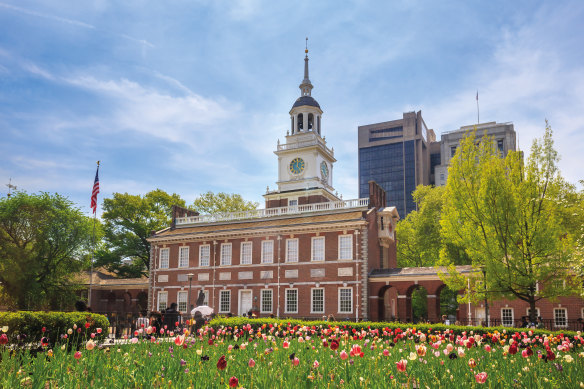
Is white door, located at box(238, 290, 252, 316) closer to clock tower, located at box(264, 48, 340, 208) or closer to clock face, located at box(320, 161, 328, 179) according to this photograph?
clock tower, located at box(264, 48, 340, 208)

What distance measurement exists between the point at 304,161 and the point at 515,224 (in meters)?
31.4

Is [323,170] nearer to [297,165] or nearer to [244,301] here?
[297,165]

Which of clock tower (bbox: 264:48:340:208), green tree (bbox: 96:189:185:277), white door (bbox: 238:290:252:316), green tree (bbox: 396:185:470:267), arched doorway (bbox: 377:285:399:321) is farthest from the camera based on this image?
green tree (bbox: 96:189:185:277)

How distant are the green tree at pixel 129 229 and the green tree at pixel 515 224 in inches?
1668

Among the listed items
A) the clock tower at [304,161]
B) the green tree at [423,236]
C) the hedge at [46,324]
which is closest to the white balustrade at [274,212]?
the clock tower at [304,161]

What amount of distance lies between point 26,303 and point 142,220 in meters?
18.3

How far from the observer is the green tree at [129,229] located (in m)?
58.5

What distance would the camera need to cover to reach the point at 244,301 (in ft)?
137

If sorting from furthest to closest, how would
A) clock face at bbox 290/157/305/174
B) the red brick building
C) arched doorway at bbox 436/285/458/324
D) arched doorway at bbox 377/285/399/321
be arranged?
clock face at bbox 290/157/305/174
arched doorway at bbox 436/285/458/324
arched doorway at bbox 377/285/399/321
the red brick building

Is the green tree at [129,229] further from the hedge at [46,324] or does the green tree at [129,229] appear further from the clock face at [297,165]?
the hedge at [46,324]

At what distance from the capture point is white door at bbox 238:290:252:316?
1630 inches

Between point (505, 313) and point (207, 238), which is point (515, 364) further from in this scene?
Result: point (207, 238)

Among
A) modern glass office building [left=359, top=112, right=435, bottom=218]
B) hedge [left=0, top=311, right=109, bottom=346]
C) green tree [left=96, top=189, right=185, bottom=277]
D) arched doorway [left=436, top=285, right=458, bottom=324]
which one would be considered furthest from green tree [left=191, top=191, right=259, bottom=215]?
modern glass office building [left=359, top=112, right=435, bottom=218]

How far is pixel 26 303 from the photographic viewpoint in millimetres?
44812
